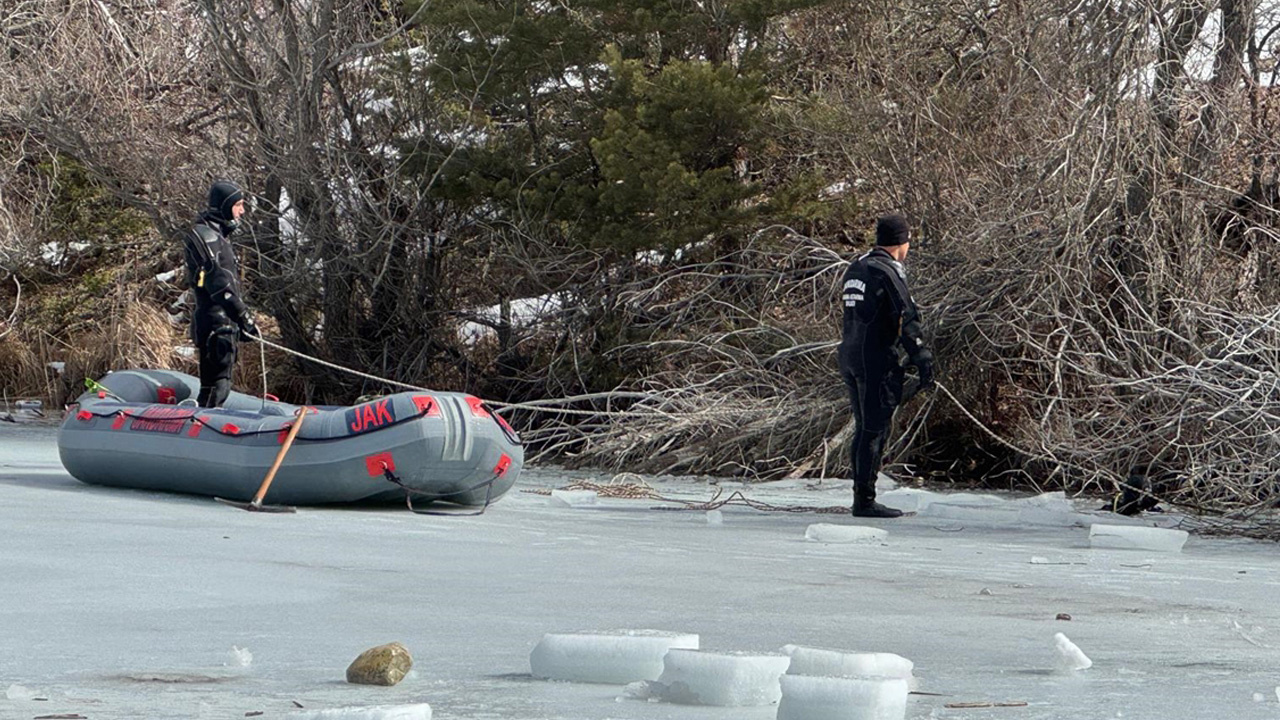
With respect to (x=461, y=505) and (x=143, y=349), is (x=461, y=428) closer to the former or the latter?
(x=461, y=505)

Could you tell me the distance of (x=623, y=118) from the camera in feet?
51.2

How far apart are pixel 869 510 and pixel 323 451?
130 inches

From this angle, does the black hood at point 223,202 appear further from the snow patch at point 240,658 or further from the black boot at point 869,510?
the snow patch at point 240,658

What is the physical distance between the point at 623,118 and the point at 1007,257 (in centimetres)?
400

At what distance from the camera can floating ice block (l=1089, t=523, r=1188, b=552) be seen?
30.5 ft

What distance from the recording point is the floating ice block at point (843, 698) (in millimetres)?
4371

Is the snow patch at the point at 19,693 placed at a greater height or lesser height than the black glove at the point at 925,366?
lesser

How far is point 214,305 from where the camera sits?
13133mm

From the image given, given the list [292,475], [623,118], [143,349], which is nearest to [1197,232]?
[623,118]

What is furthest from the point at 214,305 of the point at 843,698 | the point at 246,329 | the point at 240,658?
the point at 843,698

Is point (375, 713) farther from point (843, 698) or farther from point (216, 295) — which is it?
point (216, 295)

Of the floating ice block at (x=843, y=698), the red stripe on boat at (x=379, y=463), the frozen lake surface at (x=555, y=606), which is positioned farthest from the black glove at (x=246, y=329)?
the floating ice block at (x=843, y=698)

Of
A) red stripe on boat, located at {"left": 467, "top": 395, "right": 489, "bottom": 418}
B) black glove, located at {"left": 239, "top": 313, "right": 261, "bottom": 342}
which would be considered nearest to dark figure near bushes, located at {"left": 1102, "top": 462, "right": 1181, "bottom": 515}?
red stripe on boat, located at {"left": 467, "top": 395, "right": 489, "bottom": 418}

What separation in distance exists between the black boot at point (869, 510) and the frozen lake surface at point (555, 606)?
0.43 feet
